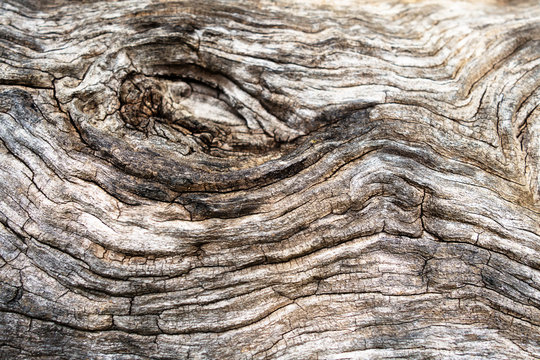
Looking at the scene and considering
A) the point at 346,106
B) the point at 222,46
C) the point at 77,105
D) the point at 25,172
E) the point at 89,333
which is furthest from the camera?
the point at 222,46

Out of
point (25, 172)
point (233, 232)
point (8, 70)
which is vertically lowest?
point (233, 232)

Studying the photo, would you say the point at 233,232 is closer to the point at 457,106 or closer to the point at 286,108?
the point at 286,108

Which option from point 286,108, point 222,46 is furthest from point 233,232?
point 222,46

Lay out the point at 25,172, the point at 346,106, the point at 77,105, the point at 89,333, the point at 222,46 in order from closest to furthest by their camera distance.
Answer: the point at 89,333
the point at 25,172
the point at 77,105
the point at 346,106
the point at 222,46

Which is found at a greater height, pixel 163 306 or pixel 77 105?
pixel 77 105

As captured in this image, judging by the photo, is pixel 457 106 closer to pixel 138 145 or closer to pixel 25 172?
pixel 138 145

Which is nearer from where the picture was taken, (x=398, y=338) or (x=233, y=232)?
(x=398, y=338)
